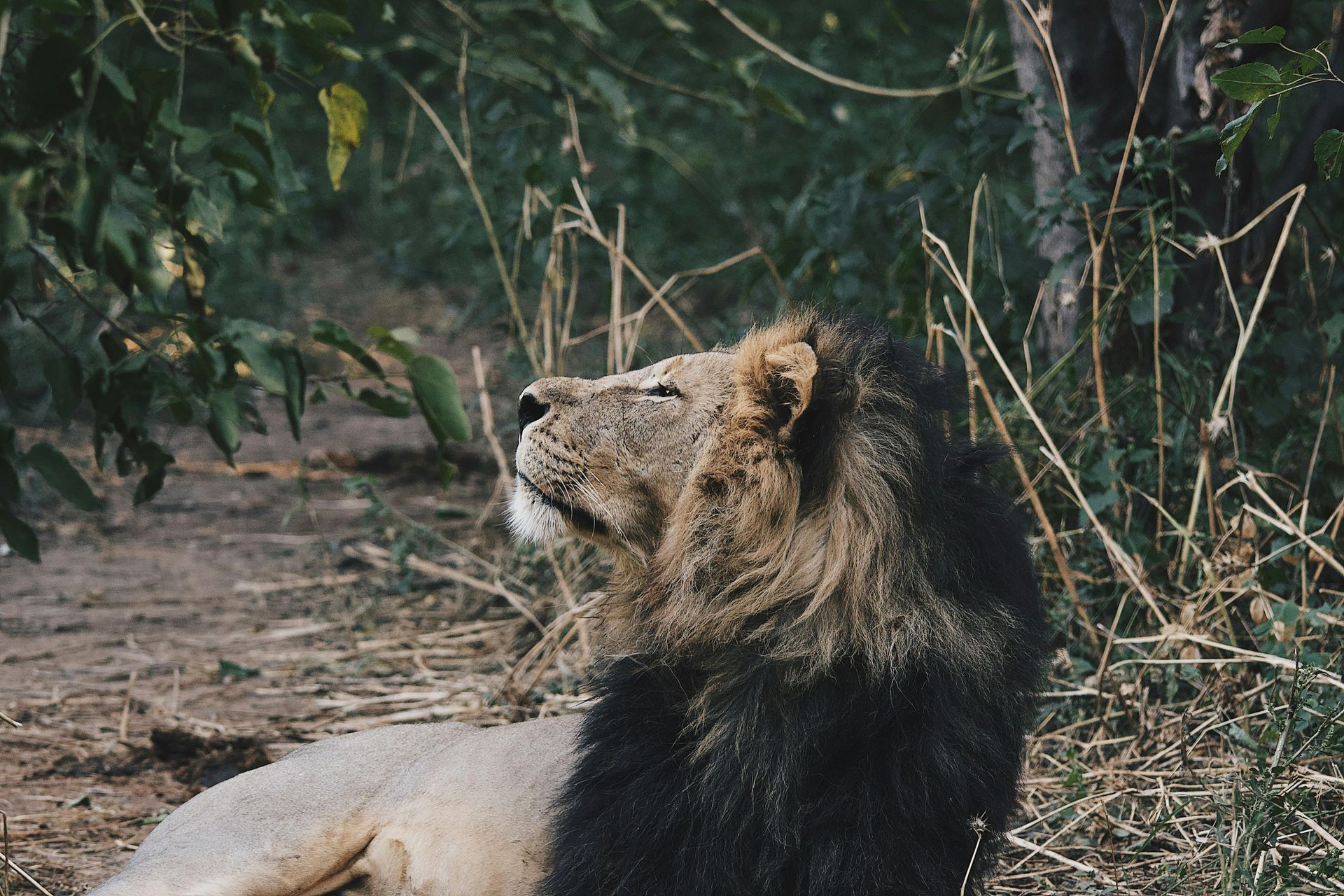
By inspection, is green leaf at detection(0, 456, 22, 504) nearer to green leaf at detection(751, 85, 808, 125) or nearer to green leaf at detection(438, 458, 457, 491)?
green leaf at detection(438, 458, 457, 491)

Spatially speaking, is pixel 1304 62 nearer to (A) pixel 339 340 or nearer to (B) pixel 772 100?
(A) pixel 339 340

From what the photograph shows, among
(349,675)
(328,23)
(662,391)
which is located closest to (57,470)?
(328,23)

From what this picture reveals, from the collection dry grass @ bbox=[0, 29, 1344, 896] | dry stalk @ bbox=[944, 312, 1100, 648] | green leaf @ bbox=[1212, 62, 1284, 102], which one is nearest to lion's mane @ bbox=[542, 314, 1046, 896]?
dry grass @ bbox=[0, 29, 1344, 896]

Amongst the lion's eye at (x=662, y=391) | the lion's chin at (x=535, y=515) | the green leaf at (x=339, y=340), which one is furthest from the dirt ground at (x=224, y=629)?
the lion's eye at (x=662, y=391)

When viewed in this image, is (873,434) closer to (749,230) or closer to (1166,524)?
(1166,524)

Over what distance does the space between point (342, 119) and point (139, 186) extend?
0.40 metres

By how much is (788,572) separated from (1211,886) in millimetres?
1169

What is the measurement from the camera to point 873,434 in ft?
7.54

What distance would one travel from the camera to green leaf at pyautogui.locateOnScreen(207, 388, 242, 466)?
258 cm

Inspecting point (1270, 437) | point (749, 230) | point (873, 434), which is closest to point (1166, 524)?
point (1270, 437)

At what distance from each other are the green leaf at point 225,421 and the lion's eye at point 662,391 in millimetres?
838

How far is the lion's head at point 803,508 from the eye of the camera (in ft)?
7.35

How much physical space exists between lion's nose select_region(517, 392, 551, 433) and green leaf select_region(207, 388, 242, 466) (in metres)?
0.58

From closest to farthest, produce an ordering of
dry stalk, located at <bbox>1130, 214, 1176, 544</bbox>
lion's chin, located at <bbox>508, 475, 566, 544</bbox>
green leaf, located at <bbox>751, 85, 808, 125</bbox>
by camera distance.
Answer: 1. lion's chin, located at <bbox>508, 475, 566, 544</bbox>
2. dry stalk, located at <bbox>1130, 214, 1176, 544</bbox>
3. green leaf, located at <bbox>751, 85, 808, 125</bbox>
